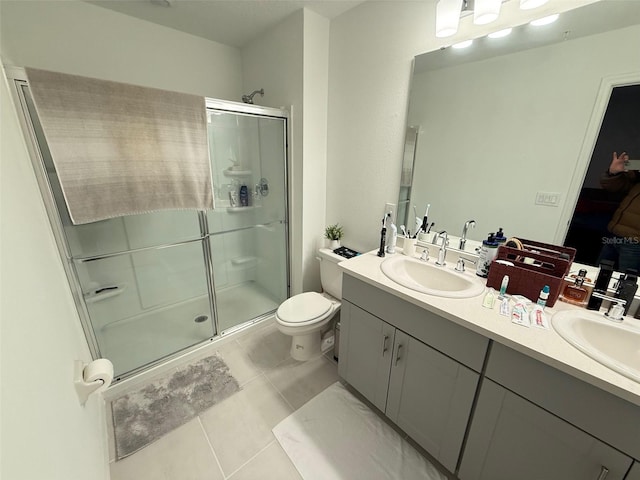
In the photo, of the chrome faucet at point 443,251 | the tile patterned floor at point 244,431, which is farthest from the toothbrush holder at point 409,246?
the tile patterned floor at point 244,431

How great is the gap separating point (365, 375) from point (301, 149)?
158 centimetres

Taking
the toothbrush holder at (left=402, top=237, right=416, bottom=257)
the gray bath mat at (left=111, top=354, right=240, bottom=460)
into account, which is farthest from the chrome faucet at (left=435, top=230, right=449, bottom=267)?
the gray bath mat at (left=111, top=354, right=240, bottom=460)

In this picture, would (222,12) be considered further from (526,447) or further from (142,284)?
(526,447)

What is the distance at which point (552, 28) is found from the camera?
104 centimetres

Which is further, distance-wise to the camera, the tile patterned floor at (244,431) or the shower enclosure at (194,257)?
the shower enclosure at (194,257)

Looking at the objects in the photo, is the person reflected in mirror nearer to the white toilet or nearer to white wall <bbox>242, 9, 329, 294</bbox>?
the white toilet

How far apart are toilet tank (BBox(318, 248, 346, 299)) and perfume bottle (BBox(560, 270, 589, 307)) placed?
3.83 feet

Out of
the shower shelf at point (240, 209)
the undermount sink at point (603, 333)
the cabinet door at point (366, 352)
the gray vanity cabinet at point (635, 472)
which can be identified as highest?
the shower shelf at point (240, 209)

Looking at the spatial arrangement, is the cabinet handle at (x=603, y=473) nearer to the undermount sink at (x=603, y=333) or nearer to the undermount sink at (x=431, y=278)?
the undermount sink at (x=603, y=333)

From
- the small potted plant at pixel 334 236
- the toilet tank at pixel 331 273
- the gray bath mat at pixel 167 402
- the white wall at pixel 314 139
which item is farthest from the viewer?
the small potted plant at pixel 334 236

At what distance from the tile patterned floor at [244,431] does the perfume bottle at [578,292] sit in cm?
134

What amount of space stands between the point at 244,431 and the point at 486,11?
233 centimetres

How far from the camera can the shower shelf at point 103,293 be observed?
1584 millimetres
